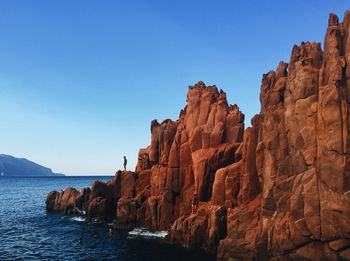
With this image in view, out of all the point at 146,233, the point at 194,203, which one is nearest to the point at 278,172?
the point at 194,203

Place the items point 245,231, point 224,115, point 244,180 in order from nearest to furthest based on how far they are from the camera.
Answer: point 245,231 < point 244,180 < point 224,115

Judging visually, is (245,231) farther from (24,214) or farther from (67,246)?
(24,214)

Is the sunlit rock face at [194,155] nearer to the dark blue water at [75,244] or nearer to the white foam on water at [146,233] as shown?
the white foam on water at [146,233]

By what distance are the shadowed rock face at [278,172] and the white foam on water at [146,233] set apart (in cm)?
215

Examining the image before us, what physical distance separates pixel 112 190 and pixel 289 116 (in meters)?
65.1

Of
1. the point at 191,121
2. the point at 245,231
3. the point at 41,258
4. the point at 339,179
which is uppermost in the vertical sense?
the point at 191,121

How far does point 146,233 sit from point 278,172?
1374 inches

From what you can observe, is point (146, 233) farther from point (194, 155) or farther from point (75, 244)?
point (194, 155)

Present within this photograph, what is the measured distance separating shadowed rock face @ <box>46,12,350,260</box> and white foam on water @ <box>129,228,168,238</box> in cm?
215

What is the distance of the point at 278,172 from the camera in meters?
45.8

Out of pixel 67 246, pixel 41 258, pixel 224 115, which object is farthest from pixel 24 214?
pixel 224 115

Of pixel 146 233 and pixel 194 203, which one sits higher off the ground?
pixel 194 203

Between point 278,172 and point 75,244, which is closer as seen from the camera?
point 278,172

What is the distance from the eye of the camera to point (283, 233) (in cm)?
4228
